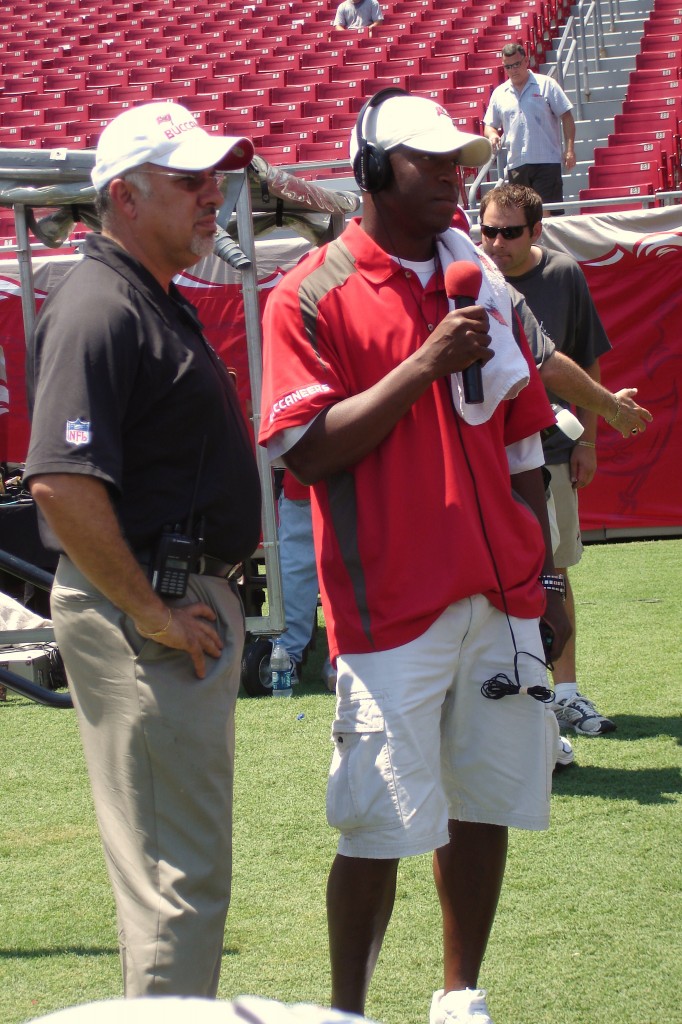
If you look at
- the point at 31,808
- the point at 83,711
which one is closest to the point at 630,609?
the point at 31,808

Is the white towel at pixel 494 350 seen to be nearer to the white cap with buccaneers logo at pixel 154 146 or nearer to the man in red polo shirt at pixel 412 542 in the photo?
the man in red polo shirt at pixel 412 542

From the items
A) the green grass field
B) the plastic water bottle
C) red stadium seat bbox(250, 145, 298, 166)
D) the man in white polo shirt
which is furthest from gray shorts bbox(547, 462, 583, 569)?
red stadium seat bbox(250, 145, 298, 166)

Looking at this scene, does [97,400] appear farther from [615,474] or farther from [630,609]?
[615,474]

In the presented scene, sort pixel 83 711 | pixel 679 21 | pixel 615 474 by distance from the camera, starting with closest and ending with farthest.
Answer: pixel 83 711
pixel 615 474
pixel 679 21

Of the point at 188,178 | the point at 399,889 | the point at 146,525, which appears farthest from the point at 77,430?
the point at 399,889

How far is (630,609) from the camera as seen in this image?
7727 mm

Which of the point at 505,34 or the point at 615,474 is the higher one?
the point at 505,34

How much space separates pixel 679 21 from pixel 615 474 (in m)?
9.59

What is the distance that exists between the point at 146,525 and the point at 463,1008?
1.31m

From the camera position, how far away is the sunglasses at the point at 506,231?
4.71 meters

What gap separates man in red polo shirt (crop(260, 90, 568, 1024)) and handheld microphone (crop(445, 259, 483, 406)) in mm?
52

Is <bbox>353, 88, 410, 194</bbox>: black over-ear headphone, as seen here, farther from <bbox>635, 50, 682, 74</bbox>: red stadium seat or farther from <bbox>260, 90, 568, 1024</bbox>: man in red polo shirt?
<bbox>635, 50, 682, 74</bbox>: red stadium seat

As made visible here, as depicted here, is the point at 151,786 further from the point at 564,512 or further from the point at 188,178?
the point at 564,512

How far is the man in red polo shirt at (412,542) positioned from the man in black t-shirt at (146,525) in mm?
322
